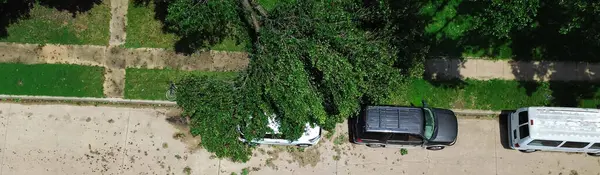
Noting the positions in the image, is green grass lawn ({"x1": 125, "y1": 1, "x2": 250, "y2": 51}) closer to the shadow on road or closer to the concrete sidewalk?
the concrete sidewalk

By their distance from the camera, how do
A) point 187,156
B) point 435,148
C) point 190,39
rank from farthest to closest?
point 190,39, point 187,156, point 435,148

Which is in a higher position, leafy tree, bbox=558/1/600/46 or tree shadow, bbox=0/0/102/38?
tree shadow, bbox=0/0/102/38

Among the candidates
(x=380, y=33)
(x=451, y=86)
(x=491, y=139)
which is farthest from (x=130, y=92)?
(x=491, y=139)

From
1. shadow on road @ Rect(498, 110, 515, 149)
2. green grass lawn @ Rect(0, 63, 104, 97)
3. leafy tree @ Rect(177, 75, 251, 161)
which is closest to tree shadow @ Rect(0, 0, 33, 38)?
green grass lawn @ Rect(0, 63, 104, 97)

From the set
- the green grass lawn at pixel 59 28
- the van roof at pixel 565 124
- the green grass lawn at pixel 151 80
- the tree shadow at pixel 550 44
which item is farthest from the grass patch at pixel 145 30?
the van roof at pixel 565 124

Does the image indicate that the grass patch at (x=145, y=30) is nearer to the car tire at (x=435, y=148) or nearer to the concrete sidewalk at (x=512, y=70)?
the concrete sidewalk at (x=512, y=70)

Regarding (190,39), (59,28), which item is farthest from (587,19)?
(59,28)

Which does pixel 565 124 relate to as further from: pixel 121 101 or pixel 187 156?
pixel 121 101
